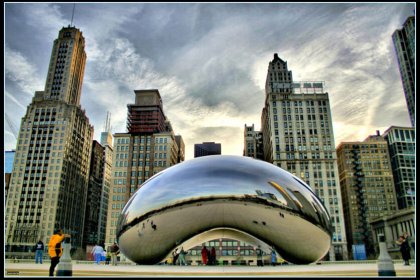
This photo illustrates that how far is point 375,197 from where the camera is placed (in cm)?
13788

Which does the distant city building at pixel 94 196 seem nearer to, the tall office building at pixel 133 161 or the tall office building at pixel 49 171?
the tall office building at pixel 49 171

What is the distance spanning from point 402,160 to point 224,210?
164 meters

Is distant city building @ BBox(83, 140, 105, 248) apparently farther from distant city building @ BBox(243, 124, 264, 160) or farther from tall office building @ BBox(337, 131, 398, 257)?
tall office building @ BBox(337, 131, 398, 257)

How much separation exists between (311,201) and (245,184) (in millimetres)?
2712

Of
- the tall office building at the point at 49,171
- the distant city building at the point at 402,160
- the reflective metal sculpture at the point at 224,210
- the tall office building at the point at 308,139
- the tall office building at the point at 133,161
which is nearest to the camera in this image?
the reflective metal sculpture at the point at 224,210

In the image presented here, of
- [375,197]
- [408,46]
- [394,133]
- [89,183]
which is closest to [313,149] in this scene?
[375,197]

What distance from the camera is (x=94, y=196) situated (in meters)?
161

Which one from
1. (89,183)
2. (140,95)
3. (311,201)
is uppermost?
(140,95)

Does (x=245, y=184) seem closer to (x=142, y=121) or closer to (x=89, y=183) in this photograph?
(x=142, y=121)

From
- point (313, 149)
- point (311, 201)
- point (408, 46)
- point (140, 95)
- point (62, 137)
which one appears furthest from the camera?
point (140, 95)

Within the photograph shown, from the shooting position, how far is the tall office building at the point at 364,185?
134 metres

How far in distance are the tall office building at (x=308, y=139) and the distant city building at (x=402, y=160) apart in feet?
205

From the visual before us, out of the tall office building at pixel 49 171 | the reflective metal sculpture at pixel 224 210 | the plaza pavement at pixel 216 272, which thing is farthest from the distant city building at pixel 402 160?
the plaza pavement at pixel 216 272

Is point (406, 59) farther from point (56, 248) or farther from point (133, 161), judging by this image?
point (56, 248)
